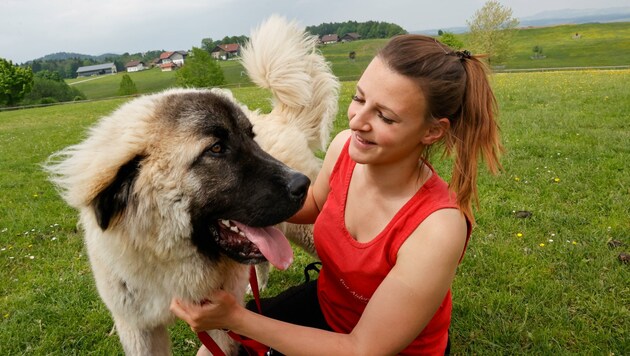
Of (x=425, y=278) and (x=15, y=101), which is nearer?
(x=425, y=278)

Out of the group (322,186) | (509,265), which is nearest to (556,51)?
(509,265)

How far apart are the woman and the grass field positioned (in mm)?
1279

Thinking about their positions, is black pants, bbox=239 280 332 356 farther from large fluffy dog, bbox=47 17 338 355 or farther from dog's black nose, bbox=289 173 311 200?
dog's black nose, bbox=289 173 311 200

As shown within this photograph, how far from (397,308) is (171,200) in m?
1.07

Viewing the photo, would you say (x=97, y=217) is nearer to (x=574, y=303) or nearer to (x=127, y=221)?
(x=127, y=221)

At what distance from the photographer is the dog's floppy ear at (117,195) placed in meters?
1.86

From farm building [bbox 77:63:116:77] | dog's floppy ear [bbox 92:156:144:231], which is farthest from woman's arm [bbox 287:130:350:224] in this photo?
farm building [bbox 77:63:116:77]

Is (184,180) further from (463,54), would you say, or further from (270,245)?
(463,54)

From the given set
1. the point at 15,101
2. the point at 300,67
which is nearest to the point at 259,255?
the point at 300,67

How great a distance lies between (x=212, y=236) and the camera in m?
2.09

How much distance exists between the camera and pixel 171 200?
1922 millimetres

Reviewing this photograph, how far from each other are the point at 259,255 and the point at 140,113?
88cm

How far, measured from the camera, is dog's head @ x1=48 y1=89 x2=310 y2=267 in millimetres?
1896

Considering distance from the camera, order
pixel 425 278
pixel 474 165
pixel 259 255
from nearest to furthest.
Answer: pixel 425 278 → pixel 474 165 → pixel 259 255
